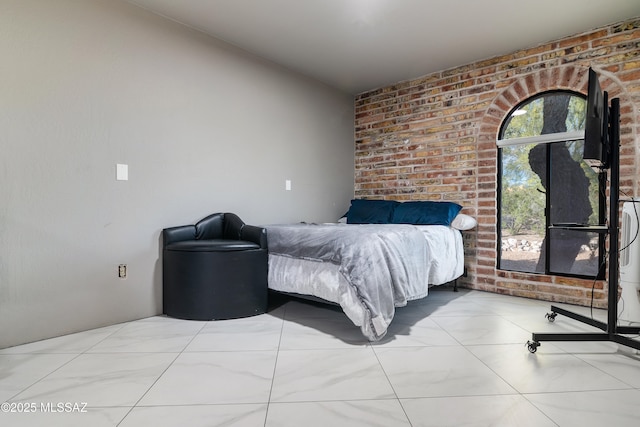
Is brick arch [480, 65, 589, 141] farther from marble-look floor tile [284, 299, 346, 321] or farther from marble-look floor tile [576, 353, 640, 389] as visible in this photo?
marble-look floor tile [284, 299, 346, 321]

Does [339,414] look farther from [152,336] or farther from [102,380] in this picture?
[152,336]

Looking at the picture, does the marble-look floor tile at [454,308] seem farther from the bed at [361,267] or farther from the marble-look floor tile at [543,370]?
the marble-look floor tile at [543,370]

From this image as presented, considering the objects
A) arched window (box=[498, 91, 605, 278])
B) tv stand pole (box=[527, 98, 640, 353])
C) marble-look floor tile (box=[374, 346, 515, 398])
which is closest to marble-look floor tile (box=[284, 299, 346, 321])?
marble-look floor tile (box=[374, 346, 515, 398])

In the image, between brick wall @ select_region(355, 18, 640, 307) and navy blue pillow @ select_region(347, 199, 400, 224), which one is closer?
brick wall @ select_region(355, 18, 640, 307)

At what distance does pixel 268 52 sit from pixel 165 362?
2.94m

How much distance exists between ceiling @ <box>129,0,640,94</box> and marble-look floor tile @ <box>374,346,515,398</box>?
2473 millimetres

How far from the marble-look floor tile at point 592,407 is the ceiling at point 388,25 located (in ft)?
8.60

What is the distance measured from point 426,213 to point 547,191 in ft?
3.76

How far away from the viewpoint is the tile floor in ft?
4.44

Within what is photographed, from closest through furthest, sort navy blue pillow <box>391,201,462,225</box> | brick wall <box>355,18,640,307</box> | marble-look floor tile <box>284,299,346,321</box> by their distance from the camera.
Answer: marble-look floor tile <box>284,299,346,321</box> < brick wall <box>355,18,640,307</box> < navy blue pillow <box>391,201,462,225</box>

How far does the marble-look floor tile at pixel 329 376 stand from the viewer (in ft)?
4.96


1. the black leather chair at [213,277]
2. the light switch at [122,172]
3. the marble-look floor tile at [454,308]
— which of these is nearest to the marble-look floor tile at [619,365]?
the marble-look floor tile at [454,308]

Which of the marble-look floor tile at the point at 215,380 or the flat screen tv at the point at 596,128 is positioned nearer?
the marble-look floor tile at the point at 215,380

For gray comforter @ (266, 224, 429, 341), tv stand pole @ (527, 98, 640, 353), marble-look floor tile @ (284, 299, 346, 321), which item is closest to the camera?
tv stand pole @ (527, 98, 640, 353)
